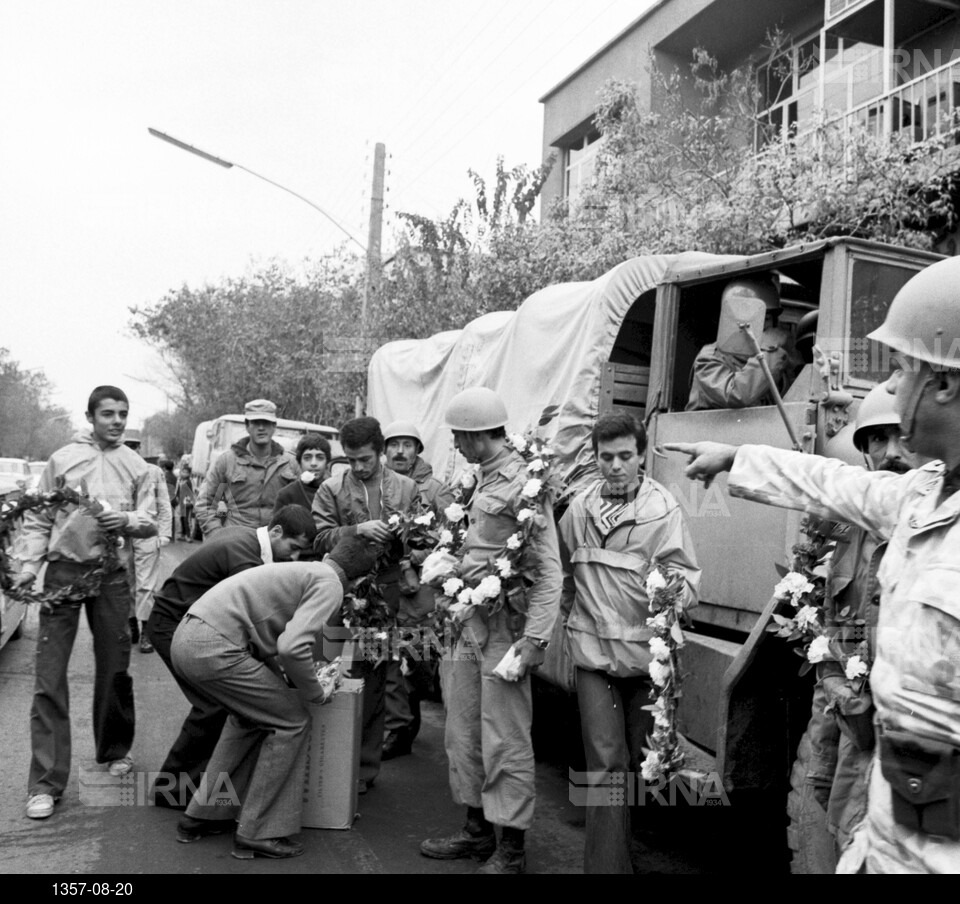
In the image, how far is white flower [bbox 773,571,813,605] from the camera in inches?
142

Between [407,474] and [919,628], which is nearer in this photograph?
[919,628]

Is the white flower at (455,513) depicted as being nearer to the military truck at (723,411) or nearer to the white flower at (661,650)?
the military truck at (723,411)

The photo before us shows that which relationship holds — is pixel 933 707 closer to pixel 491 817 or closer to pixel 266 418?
pixel 491 817

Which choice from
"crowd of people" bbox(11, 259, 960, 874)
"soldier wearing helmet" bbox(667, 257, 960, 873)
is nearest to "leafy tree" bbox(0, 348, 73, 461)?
"crowd of people" bbox(11, 259, 960, 874)

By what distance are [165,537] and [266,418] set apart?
2546mm

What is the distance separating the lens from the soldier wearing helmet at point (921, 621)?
1806 millimetres

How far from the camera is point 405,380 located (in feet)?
30.5

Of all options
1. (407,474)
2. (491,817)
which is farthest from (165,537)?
(491,817)

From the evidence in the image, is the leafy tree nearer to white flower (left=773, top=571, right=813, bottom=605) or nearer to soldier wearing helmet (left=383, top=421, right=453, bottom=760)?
soldier wearing helmet (left=383, top=421, right=453, bottom=760)

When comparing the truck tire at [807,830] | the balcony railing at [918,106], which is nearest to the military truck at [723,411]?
the truck tire at [807,830]

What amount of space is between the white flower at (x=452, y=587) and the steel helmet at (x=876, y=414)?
192 centimetres

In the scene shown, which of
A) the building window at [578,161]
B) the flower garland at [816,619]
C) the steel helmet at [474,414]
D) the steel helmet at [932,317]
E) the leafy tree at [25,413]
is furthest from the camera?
the leafy tree at [25,413]

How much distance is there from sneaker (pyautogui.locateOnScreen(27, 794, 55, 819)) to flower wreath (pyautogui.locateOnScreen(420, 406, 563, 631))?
2096mm

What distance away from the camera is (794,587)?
12.0 feet
